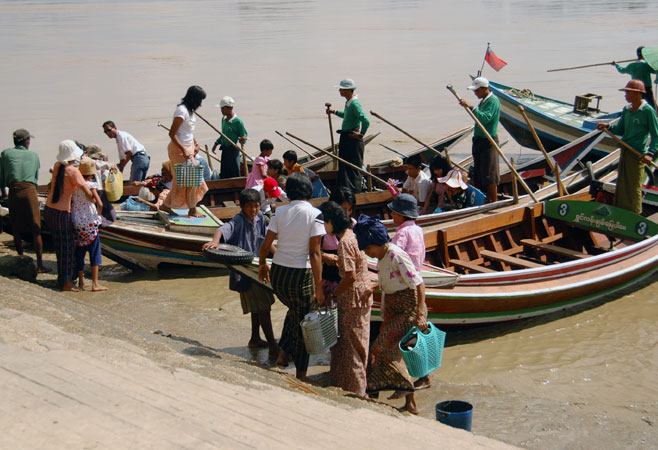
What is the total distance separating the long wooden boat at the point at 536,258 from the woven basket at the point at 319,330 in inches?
38.3

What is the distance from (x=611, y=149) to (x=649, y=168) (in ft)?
8.05

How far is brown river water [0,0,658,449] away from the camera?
5.83 meters

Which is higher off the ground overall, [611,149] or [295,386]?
[611,149]

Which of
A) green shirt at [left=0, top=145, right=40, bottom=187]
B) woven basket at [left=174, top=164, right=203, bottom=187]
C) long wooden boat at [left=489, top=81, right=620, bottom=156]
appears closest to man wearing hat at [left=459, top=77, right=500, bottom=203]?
woven basket at [left=174, top=164, right=203, bottom=187]

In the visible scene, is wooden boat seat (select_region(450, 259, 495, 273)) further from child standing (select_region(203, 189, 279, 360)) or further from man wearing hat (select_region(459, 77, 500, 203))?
child standing (select_region(203, 189, 279, 360))

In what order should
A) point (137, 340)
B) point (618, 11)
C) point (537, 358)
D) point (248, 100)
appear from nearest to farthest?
point (137, 340)
point (537, 358)
point (248, 100)
point (618, 11)

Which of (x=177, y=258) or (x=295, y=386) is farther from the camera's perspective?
(x=177, y=258)

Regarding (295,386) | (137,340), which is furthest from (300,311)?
(137,340)

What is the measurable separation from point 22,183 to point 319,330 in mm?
4518

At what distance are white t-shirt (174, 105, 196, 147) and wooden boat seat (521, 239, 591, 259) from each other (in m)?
3.68

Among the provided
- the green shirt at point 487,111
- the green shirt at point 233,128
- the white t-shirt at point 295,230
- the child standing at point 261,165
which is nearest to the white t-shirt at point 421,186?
the green shirt at point 487,111

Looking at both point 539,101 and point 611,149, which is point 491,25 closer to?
point 539,101

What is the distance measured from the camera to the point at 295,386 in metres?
4.87

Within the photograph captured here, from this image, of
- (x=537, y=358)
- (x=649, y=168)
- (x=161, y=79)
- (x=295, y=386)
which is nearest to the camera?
(x=295, y=386)
